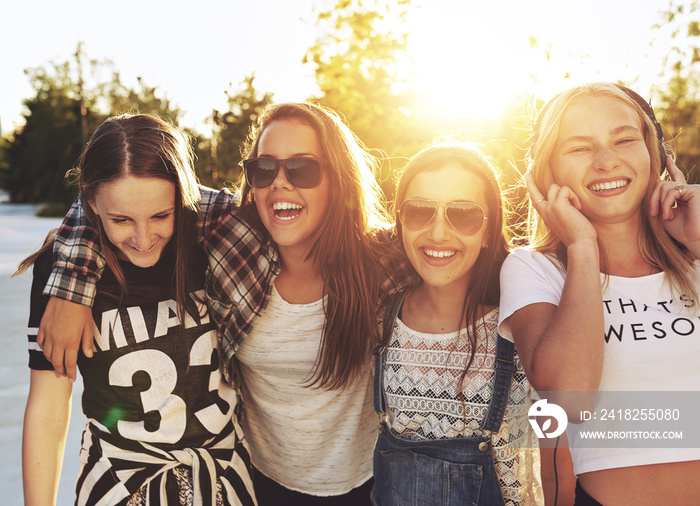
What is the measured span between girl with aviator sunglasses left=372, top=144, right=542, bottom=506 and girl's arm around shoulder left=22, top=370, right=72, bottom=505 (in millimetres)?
1335

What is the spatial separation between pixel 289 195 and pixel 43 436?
1435 millimetres

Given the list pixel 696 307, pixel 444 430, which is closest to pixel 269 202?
pixel 444 430

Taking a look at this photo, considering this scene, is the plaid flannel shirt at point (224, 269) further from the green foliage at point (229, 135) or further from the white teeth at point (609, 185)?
the green foliage at point (229, 135)

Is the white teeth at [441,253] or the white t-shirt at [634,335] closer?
the white t-shirt at [634,335]

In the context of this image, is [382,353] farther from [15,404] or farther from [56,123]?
[56,123]

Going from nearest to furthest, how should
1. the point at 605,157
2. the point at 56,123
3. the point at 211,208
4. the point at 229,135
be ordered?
the point at 605,157
the point at 211,208
the point at 229,135
the point at 56,123

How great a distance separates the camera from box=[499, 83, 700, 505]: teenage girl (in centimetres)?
179

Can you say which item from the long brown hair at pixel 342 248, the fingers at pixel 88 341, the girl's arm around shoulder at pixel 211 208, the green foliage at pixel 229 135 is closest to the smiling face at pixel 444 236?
the long brown hair at pixel 342 248

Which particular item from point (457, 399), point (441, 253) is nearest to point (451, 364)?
point (457, 399)

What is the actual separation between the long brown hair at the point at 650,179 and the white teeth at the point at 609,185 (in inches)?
7.5

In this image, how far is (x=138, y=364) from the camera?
87.7 inches

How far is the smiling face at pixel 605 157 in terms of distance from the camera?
2.04 m

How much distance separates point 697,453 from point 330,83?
4.24m

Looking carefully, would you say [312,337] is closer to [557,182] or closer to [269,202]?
[269,202]
